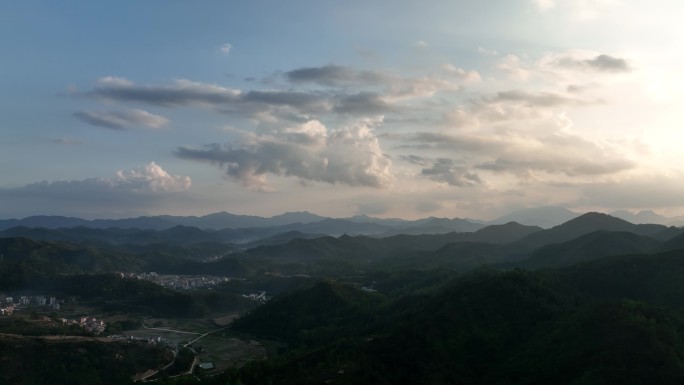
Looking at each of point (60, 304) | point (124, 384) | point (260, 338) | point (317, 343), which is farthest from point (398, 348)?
point (60, 304)

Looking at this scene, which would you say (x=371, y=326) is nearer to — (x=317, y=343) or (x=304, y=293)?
(x=317, y=343)

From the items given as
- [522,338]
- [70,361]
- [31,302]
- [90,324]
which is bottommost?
[31,302]

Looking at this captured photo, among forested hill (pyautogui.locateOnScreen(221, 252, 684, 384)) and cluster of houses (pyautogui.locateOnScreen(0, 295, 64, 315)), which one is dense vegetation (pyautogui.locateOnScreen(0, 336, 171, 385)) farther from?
cluster of houses (pyautogui.locateOnScreen(0, 295, 64, 315))

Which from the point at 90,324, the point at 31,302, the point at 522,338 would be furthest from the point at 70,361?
the point at 31,302

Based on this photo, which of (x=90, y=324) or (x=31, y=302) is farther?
(x=31, y=302)

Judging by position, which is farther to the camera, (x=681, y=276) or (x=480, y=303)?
(x=681, y=276)

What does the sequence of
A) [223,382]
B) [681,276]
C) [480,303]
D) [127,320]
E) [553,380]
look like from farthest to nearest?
[127,320] → [681,276] → [480,303] → [223,382] → [553,380]

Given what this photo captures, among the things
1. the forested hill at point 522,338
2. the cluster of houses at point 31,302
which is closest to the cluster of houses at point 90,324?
the cluster of houses at point 31,302

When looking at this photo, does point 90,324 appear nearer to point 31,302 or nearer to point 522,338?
point 31,302

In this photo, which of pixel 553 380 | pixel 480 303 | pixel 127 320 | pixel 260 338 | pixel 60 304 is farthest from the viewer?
pixel 60 304

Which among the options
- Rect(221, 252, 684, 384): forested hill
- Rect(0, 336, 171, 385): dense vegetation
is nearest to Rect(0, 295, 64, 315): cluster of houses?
Rect(0, 336, 171, 385): dense vegetation

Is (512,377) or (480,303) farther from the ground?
(480,303)
